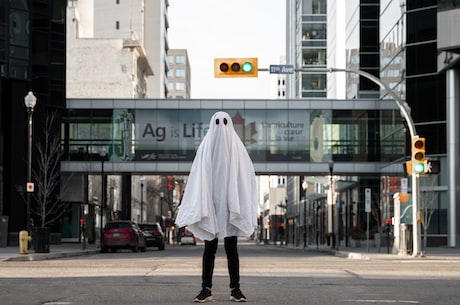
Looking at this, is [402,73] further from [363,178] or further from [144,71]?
[144,71]

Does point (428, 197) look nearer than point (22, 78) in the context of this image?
No

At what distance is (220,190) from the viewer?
421 inches

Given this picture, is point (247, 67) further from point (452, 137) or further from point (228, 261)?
point (452, 137)

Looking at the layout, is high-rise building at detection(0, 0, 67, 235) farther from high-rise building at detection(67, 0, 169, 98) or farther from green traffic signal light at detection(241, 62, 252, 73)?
high-rise building at detection(67, 0, 169, 98)

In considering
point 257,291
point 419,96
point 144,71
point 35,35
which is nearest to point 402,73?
point 419,96

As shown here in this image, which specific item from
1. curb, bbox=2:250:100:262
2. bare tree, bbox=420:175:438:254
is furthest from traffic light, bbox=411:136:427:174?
bare tree, bbox=420:175:438:254

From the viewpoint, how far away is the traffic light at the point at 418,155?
29.4m

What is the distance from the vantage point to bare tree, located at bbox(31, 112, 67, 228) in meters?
52.8

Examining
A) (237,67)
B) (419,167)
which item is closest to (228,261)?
(237,67)

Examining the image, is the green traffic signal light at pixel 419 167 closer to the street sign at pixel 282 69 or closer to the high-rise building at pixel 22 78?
the street sign at pixel 282 69

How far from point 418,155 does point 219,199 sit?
1972cm

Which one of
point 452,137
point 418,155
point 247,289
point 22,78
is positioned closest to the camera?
point 247,289

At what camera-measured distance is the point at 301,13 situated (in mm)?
112312

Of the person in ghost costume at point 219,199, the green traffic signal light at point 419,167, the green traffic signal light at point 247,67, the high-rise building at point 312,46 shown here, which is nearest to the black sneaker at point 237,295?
the person in ghost costume at point 219,199
